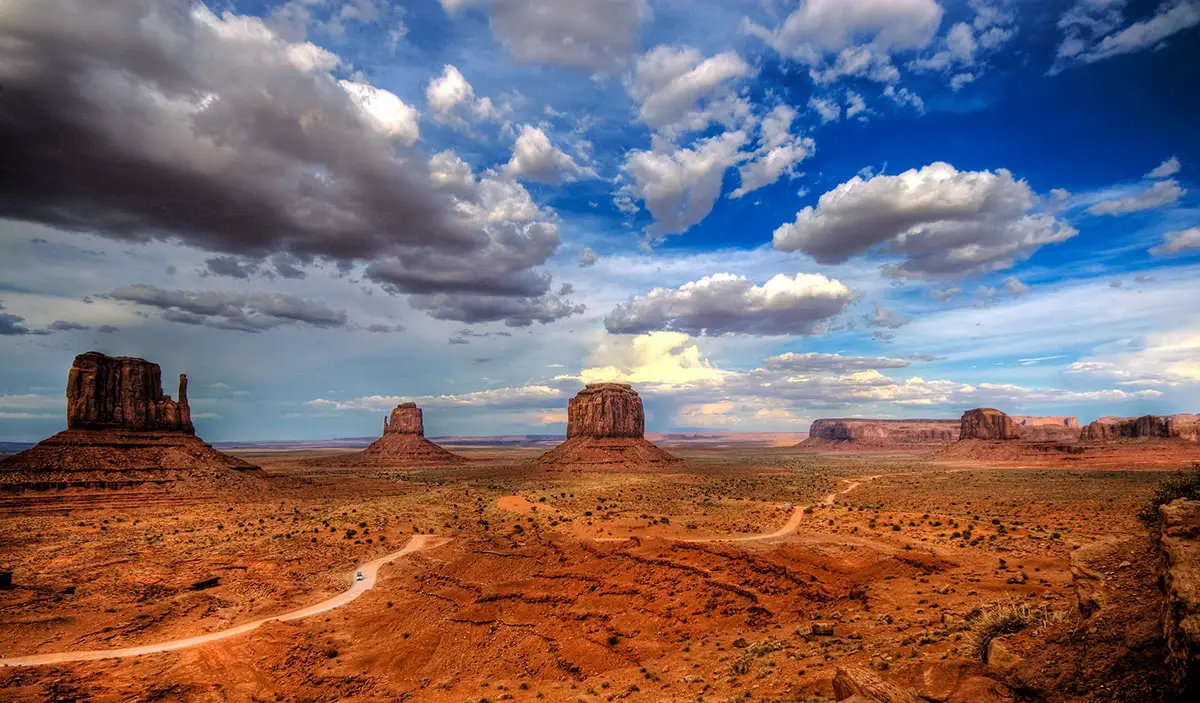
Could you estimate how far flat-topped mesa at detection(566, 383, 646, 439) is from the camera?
12925 centimetres

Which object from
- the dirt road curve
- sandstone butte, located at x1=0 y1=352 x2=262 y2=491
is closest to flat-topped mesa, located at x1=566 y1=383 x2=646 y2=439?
sandstone butte, located at x1=0 y1=352 x2=262 y2=491

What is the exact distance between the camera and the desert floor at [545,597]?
19.7m

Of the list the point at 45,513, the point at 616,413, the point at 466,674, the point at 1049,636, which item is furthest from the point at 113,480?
the point at 616,413

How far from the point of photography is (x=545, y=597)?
97.1ft

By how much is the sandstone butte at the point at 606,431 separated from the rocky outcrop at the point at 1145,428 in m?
109

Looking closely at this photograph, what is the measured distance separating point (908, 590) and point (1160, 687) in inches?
632

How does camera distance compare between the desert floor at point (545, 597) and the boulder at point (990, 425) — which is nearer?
the desert floor at point (545, 597)

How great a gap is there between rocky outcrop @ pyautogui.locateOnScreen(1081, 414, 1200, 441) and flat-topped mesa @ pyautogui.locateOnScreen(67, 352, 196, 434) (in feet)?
622

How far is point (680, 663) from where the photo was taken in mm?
20906

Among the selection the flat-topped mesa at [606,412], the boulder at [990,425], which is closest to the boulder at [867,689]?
the flat-topped mesa at [606,412]

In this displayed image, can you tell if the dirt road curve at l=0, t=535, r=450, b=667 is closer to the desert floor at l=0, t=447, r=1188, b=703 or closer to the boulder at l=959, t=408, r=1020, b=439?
the desert floor at l=0, t=447, r=1188, b=703

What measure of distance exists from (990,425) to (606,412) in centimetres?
10833

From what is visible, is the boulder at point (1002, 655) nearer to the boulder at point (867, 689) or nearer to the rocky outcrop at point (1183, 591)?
the boulder at point (867, 689)

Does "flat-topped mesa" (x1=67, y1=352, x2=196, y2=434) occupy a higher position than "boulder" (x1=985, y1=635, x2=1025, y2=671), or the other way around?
"flat-topped mesa" (x1=67, y1=352, x2=196, y2=434)
